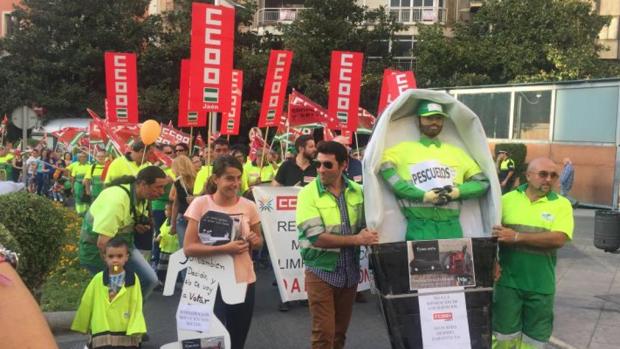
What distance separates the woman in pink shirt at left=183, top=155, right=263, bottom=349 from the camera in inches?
188

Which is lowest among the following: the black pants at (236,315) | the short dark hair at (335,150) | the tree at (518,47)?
the black pants at (236,315)

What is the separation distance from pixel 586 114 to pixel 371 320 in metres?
15.2

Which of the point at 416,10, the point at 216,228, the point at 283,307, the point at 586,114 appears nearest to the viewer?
the point at 216,228

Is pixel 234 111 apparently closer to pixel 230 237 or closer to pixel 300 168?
pixel 300 168

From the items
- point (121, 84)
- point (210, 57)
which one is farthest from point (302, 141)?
point (121, 84)

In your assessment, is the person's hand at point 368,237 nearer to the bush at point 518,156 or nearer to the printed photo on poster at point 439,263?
the printed photo on poster at point 439,263

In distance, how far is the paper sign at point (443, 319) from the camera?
425 centimetres

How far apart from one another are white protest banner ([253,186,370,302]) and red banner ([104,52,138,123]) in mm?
5502

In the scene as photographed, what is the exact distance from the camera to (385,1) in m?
41.2

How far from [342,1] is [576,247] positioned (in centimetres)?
2253

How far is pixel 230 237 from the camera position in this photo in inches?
189

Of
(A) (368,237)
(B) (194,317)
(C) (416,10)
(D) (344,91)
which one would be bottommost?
(B) (194,317)

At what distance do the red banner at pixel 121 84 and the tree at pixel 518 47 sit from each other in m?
19.7

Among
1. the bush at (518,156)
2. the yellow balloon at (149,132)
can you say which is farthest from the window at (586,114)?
the yellow balloon at (149,132)
